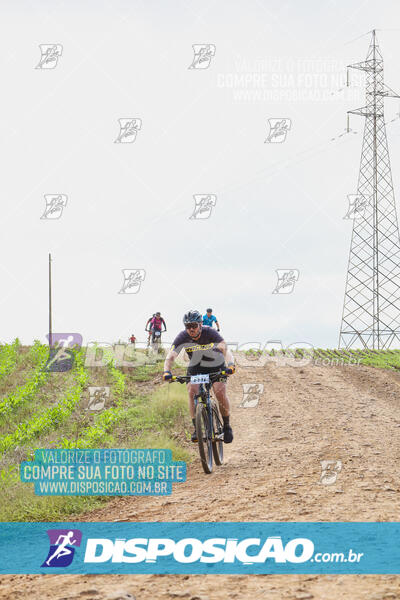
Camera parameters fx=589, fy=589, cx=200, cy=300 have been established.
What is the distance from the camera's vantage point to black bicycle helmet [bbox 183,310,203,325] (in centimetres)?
952

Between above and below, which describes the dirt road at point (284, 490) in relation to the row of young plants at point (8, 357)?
below

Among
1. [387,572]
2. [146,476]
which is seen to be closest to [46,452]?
[146,476]

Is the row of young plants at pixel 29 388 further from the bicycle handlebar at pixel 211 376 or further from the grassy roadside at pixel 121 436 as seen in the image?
the bicycle handlebar at pixel 211 376

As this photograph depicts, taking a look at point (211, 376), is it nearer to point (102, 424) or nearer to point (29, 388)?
point (102, 424)

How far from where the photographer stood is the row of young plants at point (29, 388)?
19688mm

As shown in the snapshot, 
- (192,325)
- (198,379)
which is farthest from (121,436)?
(192,325)

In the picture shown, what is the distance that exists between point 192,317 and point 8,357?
21.6 metres

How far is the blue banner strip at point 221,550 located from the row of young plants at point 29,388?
12864 mm

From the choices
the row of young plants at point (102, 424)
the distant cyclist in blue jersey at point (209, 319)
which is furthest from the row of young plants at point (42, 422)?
the distant cyclist in blue jersey at point (209, 319)

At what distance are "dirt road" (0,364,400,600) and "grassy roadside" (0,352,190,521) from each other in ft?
2.24

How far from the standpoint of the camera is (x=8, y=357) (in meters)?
28.9

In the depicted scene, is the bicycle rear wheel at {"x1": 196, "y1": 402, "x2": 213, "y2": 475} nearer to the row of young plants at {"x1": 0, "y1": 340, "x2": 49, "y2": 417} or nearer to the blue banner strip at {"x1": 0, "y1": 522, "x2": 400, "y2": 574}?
the blue banner strip at {"x1": 0, "y1": 522, "x2": 400, "y2": 574}

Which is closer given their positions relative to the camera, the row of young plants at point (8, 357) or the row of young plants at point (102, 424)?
the row of young plants at point (102, 424)

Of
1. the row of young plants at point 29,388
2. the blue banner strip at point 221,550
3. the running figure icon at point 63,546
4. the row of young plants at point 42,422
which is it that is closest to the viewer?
the blue banner strip at point 221,550
